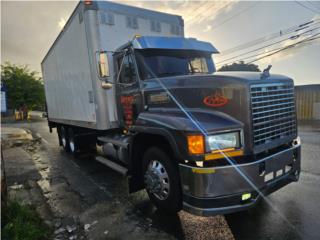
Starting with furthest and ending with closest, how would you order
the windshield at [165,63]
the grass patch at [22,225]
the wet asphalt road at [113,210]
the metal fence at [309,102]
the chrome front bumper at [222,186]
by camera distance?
the metal fence at [309,102]
the windshield at [165,63]
the wet asphalt road at [113,210]
the grass patch at [22,225]
the chrome front bumper at [222,186]

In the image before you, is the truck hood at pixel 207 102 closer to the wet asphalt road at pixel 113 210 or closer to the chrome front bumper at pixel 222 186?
the chrome front bumper at pixel 222 186

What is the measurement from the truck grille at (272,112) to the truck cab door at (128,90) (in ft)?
6.67

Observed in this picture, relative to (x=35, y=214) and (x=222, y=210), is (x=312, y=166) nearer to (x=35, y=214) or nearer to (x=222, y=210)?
(x=222, y=210)

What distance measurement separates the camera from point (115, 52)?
515 cm

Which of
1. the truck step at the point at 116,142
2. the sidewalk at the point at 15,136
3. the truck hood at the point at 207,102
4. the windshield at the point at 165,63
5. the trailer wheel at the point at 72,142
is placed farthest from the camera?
the sidewalk at the point at 15,136

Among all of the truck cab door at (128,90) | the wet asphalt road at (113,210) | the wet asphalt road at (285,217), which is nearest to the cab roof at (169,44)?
the truck cab door at (128,90)

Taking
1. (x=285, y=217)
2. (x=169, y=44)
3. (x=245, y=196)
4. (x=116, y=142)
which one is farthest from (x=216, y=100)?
(x=116, y=142)

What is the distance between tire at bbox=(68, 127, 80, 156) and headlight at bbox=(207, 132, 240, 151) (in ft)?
19.7

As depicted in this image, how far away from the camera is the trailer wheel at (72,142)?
8125mm

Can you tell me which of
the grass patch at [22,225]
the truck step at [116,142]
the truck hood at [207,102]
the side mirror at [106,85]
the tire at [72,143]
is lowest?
Result: the grass patch at [22,225]

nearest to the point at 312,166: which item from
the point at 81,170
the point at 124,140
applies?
the point at 124,140

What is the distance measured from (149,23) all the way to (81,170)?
4.15 metres

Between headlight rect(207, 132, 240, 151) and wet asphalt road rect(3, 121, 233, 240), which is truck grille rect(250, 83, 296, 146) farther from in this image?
wet asphalt road rect(3, 121, 233, 240)

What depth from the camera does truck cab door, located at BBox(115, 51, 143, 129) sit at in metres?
4.57
